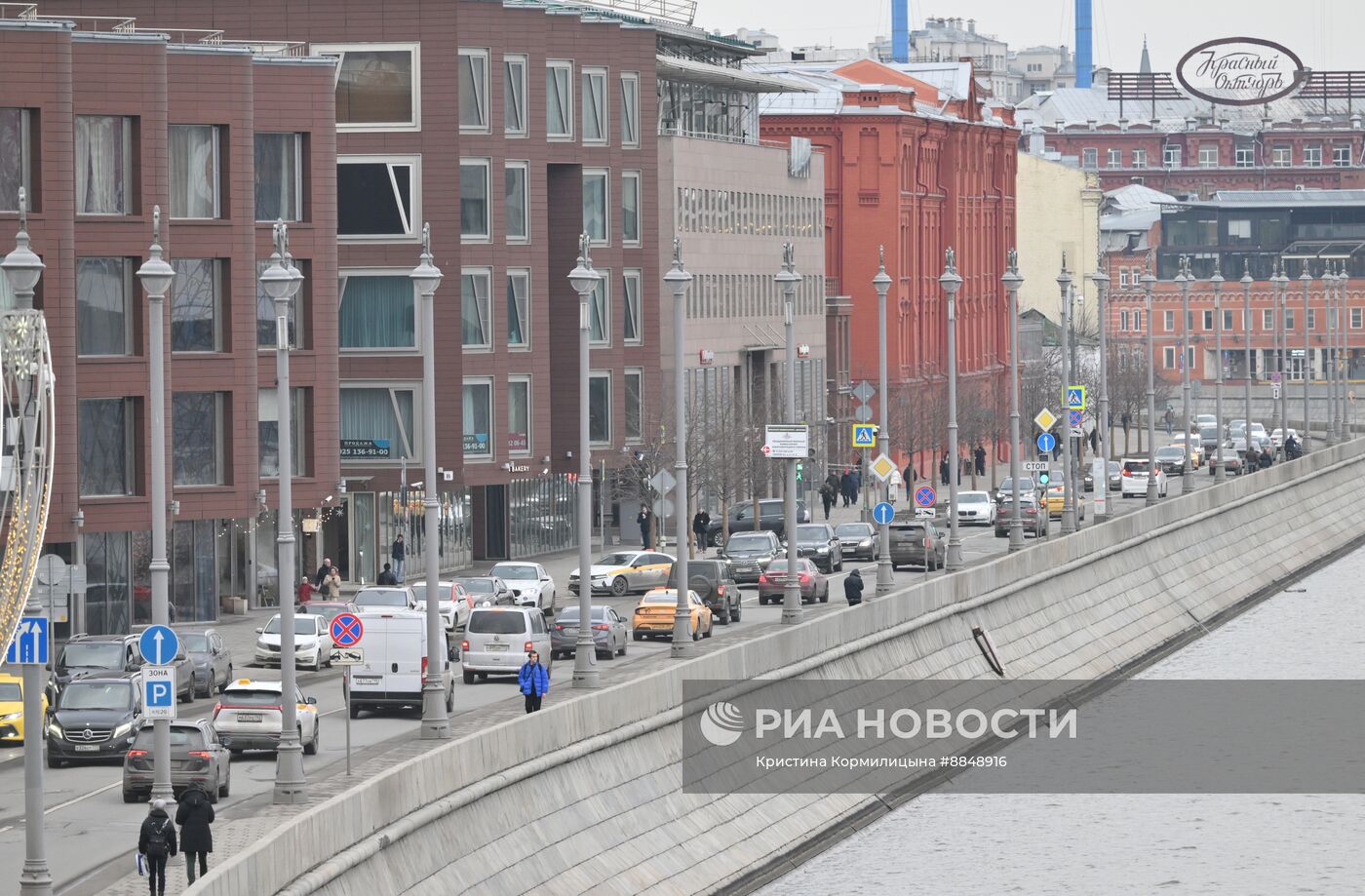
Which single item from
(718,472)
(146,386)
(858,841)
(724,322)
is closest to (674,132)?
(724,322)

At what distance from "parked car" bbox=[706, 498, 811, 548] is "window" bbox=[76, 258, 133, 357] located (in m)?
24.8

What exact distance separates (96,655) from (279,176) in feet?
80.2

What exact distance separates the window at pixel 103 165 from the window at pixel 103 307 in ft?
4.26

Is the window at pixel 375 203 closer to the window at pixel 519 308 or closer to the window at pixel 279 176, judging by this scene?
the window at pixel 519 308

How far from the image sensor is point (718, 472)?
9094cm

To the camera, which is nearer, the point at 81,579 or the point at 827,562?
the point at 81,579

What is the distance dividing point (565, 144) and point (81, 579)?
3961 cm

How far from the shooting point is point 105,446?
68.0 metres

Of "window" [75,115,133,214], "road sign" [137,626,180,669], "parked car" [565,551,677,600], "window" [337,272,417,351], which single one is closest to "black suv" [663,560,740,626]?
"parked car" [565,551,677,600]

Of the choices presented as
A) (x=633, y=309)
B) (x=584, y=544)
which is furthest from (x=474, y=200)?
(x=584, y=544)

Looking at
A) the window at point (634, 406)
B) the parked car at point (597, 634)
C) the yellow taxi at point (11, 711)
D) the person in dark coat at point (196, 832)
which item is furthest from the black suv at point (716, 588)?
the person in dark coat at point (196, 832)

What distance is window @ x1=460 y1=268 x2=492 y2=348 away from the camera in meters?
86.4

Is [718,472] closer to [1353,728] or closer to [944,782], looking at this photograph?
[1353,728]

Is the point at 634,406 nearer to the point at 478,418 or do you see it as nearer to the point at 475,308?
the point at 478,418
